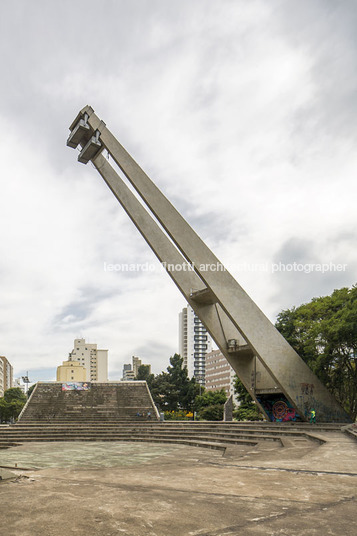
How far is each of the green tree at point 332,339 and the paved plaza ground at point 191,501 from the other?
10.3m

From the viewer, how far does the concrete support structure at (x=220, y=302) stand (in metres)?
16.3

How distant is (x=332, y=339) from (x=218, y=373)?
87.9 m

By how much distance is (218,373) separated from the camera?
103 meters

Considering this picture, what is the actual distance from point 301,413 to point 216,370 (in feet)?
295

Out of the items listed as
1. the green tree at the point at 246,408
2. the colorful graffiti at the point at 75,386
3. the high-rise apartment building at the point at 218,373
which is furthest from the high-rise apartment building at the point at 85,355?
the green tree at the point at 246,408

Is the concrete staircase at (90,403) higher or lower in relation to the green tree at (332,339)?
lower

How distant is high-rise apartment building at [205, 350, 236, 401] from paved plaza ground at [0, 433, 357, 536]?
3646 inches

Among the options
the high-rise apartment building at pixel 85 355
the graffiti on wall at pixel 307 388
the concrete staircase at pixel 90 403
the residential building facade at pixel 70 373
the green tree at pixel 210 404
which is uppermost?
the high-rise apartment building at pixel 85 355

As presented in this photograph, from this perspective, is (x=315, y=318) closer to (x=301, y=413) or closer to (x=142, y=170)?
(x=301, y=413)

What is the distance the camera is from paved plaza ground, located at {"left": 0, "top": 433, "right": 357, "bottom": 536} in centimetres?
377

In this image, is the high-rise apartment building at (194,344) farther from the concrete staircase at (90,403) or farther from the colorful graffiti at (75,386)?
the concrete staircase at (90,403)

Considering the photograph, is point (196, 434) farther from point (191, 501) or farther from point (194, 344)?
point (194, 344)

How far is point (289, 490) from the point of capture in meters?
5.20

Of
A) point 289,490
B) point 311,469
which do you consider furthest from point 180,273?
point 289,490
